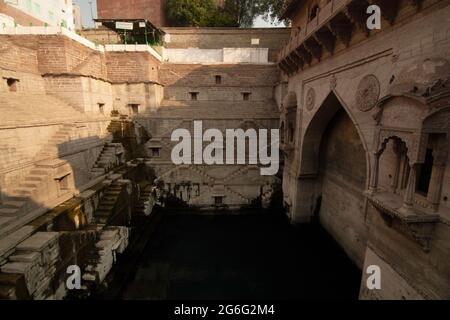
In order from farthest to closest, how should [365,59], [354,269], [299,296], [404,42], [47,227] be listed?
[354,269] < [299,296] < [47,227] < [365,59] < [404,42]

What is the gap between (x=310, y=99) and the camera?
10516 millimetres

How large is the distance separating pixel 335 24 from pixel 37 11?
26.6m

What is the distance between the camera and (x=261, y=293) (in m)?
8.22

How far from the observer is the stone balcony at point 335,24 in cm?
551

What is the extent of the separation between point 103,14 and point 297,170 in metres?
27.0

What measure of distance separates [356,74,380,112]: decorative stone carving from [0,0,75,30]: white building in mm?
18319

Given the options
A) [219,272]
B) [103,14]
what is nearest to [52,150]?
[219,272]

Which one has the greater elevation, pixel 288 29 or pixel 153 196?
pixel 288 29

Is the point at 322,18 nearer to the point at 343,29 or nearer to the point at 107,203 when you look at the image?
the point at 343,29

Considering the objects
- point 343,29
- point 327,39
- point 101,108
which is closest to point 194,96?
point 101,108

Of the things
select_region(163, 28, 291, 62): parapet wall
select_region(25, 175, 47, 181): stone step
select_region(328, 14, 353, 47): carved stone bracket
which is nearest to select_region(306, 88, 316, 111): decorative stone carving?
select_region(328, 14, 353, 47): carved stone bracket

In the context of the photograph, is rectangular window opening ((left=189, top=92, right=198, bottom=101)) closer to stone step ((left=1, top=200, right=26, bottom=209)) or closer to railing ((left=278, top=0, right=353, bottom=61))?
railing ((left=278, top=0, right=353, bottom=61))

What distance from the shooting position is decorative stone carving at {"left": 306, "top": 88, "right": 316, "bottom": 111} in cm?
1020

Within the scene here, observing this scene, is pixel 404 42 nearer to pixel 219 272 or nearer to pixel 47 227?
pixel 219 272
